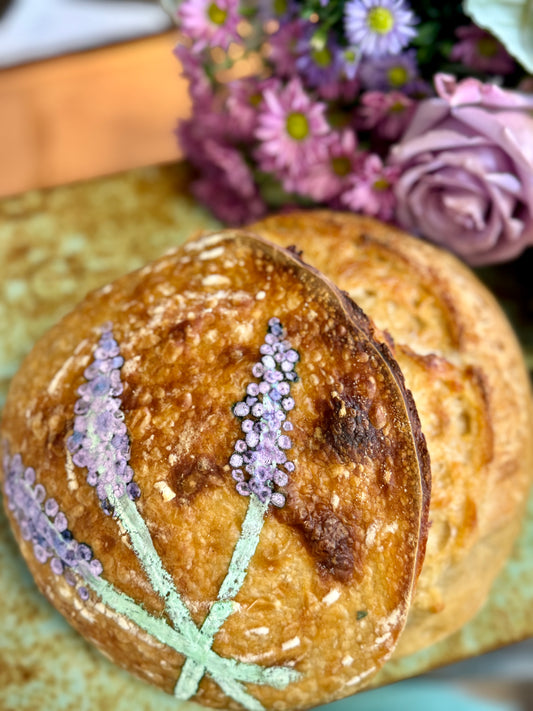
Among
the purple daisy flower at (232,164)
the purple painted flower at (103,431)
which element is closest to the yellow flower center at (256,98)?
the purple daisy flower at (232,164)

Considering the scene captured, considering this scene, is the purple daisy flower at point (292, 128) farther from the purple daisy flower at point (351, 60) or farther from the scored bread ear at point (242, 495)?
the scored bread ear at point (242, 495)

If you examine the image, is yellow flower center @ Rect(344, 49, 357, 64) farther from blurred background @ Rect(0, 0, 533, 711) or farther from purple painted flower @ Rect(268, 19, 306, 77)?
blurred background @ Rect(0, 0, 533, 711)

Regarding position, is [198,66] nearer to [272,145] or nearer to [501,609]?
[272,145]

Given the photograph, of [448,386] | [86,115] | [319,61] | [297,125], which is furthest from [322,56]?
[86,115]

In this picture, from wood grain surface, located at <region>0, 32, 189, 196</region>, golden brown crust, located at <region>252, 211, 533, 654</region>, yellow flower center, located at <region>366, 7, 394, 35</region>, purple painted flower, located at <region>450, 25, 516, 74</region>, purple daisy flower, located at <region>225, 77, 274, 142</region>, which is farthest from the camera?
wood grain surface, located at <region>0, 32, 189, 196</region>

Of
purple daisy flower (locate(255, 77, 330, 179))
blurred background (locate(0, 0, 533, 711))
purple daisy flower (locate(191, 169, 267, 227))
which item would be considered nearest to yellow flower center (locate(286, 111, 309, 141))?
purple daisy flower (locate(255, 77, 330, 179))

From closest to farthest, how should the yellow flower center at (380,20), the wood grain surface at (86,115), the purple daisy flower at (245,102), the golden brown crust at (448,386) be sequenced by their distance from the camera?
the golden brown crust at (448,386) < the yellow flower center at (380,20) < the purple daisy flower at (245,102) < the wood grain surface at (86,115)
